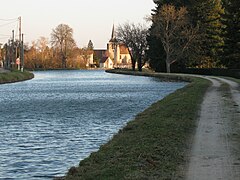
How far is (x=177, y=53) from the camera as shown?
3088 inches

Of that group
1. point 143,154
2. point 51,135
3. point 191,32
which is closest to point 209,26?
point 191,32

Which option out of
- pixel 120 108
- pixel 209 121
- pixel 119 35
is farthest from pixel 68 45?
pixel 209 121

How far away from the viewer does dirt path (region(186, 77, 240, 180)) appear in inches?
356

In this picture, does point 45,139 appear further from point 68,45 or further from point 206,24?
point 68,45

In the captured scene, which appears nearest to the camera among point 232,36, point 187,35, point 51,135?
point 51,135

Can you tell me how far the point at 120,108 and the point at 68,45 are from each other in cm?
12249

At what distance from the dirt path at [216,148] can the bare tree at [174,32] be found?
5812cm

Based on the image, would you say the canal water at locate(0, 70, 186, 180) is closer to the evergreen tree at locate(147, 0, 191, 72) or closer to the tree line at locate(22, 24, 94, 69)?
the evergreen tree at locate(147, 0, 191, 72)

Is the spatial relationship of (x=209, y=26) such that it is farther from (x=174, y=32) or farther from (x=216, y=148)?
(x=216, y=148)

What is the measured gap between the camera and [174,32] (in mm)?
79188

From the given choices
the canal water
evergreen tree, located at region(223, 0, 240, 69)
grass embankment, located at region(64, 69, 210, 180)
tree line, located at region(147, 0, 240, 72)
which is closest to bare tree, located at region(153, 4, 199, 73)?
tree line, located at region(147, 0, 240, 72)

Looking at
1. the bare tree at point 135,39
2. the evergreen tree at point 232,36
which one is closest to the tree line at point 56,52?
the bare tree at point 135,39

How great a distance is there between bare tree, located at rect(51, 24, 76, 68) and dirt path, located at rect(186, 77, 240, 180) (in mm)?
128172

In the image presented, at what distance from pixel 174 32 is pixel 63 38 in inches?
2843
